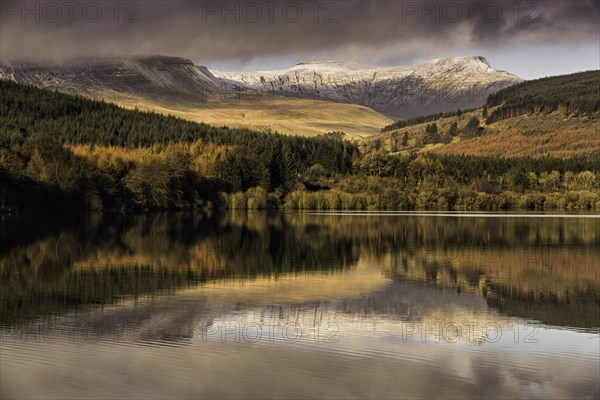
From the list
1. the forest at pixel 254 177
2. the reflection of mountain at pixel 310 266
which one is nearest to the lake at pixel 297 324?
the reflection of mountain at pixel 310 266

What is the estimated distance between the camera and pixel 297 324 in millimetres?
24469

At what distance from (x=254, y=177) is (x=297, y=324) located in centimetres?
12933

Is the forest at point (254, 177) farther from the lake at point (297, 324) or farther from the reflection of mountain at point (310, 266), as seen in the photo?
the lake at point (297, 324)

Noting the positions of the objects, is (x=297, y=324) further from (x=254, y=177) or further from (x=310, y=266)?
(x=254, y=177)

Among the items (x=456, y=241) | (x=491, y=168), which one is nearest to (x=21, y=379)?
(x=456, y=241)

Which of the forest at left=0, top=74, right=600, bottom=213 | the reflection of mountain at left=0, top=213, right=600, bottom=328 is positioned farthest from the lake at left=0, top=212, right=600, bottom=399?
the forest at left=0, top=74, right=600, bottom=213

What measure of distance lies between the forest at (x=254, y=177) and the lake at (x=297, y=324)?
67659mm

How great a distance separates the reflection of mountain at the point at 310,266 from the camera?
2917cm

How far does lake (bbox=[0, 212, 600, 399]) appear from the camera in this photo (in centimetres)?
1758

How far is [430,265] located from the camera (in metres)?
41.7

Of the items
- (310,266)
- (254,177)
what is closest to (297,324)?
(310,266)

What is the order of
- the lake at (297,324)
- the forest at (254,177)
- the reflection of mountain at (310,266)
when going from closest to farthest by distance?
1. the lake at (297,324)
2. the reflection of mountain at (310,266)
3. the forest at (254,177)

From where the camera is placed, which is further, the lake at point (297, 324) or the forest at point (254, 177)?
the forest at point (254, 177)

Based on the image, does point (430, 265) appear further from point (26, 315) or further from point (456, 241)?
point (26, 315)
